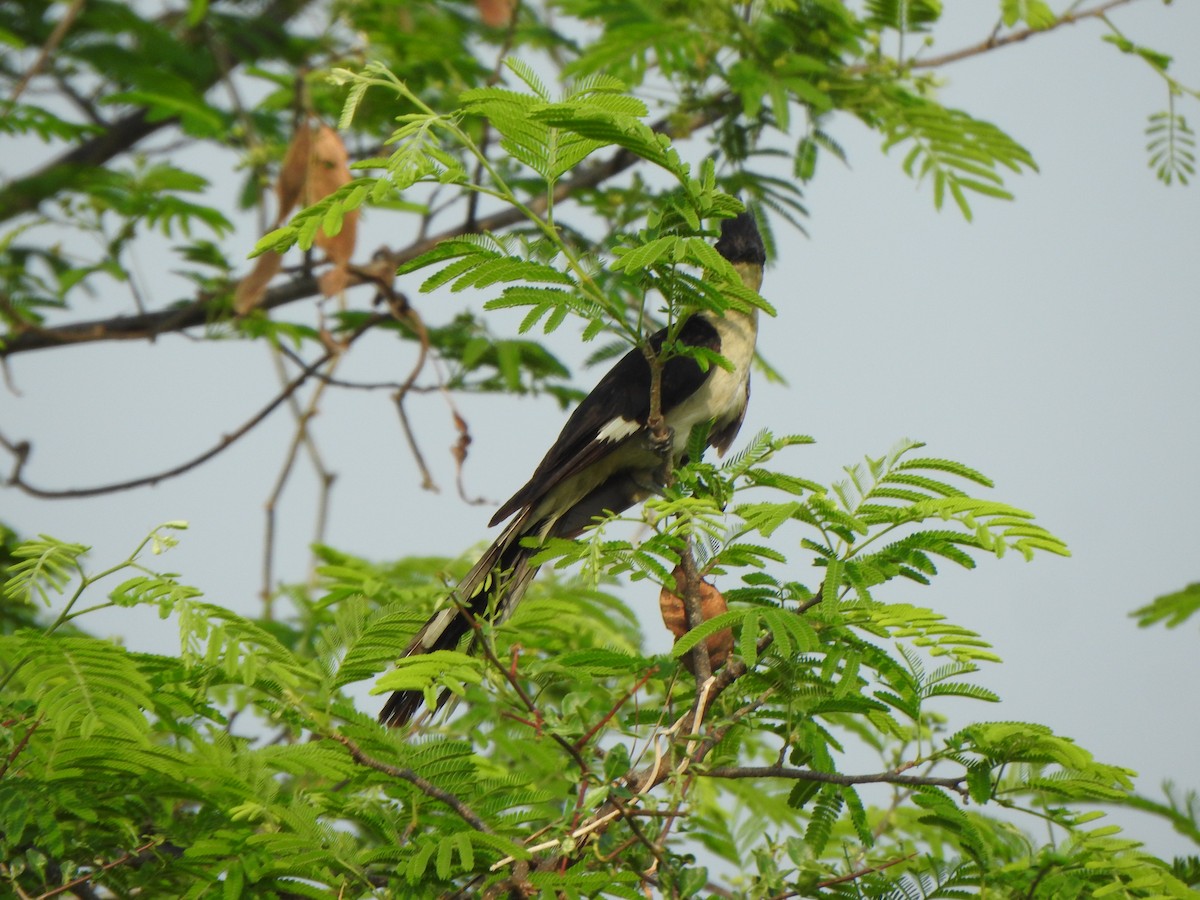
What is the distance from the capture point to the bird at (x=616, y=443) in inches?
154

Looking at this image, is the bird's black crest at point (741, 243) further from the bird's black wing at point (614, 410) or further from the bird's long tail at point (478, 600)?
the bird's long tail at point (478, 600)

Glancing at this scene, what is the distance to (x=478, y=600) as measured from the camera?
394 centimetres

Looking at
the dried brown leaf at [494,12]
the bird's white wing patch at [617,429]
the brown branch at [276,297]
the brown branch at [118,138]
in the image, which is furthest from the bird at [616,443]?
the dried brown leaf at [494,12]

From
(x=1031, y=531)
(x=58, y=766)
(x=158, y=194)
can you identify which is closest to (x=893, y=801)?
(x=1031, y=531)

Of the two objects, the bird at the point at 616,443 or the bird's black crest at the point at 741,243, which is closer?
the bird at the point at 616,443

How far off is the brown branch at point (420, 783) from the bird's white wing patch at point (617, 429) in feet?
5.47

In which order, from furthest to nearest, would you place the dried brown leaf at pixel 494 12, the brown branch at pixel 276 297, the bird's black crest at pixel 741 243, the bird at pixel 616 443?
the dried brown leaf at pixel 494 12 → the brown branch at pixel 276 297 → the bird's black crest at pixel 741 243 → the bird at pixel 616 443

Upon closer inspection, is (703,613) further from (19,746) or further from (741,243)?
(741,243)

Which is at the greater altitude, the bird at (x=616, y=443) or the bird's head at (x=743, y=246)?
the bird's head at (x=743, y=246)

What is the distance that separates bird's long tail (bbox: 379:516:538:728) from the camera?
3.27 metres

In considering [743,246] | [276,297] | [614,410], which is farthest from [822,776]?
[276,297]

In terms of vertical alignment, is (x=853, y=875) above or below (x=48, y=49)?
below

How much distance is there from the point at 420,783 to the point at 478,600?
1447 mm

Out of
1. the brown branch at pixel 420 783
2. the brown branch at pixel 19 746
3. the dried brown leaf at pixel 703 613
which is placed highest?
the dried brown leaf at pixel 703 613
